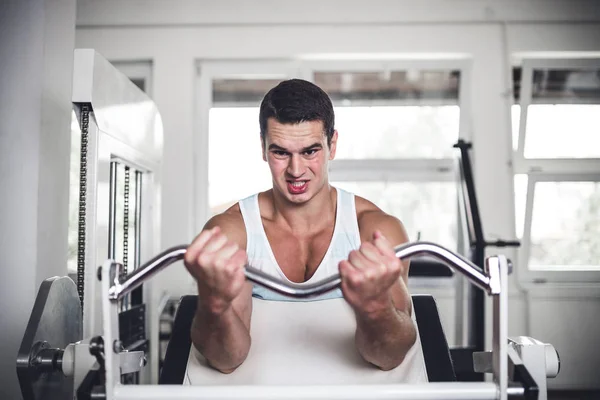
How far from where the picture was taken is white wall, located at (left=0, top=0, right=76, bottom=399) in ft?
5.25

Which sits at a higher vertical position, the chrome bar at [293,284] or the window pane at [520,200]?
the window pane at [520,200]

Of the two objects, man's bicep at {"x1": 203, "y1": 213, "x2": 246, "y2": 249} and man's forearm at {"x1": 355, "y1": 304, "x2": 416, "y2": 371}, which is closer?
man's forearm at {"x1": 355, "y1": 304, "x2": 416, "y2": 371}

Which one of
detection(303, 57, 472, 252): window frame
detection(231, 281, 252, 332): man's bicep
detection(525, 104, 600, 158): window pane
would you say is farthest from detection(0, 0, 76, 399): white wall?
detection(525, 104, 600, 158): window pane

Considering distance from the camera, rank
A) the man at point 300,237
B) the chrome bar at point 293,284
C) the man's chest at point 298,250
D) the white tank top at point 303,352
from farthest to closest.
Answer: the man's chest at point 298,250
the white tank top at point 303,352
the man at point 300,237
the chrome bar at point 293,284

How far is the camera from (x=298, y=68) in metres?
3.84

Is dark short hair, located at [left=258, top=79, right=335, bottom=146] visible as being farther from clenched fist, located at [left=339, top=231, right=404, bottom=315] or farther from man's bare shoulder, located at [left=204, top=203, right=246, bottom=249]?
clenched fist, located at [left=339, top=231, right=404, bottom=315]

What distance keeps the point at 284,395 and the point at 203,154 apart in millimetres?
3007

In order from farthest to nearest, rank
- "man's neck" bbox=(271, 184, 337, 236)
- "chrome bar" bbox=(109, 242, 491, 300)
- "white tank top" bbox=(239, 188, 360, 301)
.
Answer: "man's neck" bbox=(271, 184, 337, 236), "white tank top" bbox=(239, 188, 360, 301), "chrome bar" bbox=(109, 242, 491, 300)

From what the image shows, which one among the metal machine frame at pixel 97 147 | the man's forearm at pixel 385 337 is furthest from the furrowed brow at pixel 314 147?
the metal machine frame at pixel 97 147

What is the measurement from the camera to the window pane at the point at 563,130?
3.85 metres

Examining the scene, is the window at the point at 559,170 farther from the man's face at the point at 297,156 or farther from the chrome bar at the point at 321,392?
the chrome bar at the point at 321,392

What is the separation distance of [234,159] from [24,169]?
2.30 m

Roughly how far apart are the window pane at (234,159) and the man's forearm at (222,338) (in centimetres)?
251

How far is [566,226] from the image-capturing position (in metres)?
3.90
